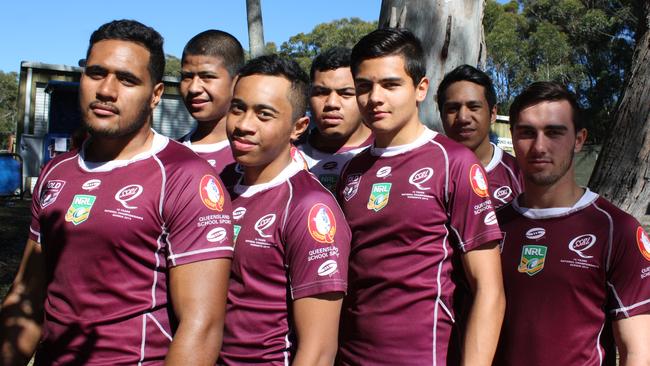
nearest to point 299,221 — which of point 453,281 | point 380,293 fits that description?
point 380,293

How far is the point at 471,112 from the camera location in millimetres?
4016

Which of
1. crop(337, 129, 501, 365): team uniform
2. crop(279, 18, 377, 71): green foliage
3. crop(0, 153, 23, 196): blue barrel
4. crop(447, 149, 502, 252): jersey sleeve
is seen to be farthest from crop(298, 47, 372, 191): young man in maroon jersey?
crop(279, 18, 377, 71): green foliage

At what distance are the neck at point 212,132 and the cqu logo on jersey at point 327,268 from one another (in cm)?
156

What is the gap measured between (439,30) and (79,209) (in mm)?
2719

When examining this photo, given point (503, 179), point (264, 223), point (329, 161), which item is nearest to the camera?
point (264, 223)

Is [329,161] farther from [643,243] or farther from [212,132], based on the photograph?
[643,243]

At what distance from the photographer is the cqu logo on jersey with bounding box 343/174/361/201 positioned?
9.78 feet

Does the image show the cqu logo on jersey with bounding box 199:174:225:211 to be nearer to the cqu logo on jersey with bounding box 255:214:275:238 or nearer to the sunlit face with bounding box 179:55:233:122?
the cqu logo on jersey with bounding box 255:214:275:238

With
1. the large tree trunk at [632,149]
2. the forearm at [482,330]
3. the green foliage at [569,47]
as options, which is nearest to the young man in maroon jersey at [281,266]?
the forearm at [482,330]

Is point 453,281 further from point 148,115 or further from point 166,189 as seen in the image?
point 148,115

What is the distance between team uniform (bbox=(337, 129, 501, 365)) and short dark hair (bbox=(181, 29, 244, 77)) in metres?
1.55

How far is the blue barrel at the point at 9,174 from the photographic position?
14.7 meters

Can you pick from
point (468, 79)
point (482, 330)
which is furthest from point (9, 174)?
point (482, 330)

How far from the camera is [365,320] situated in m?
2.76
